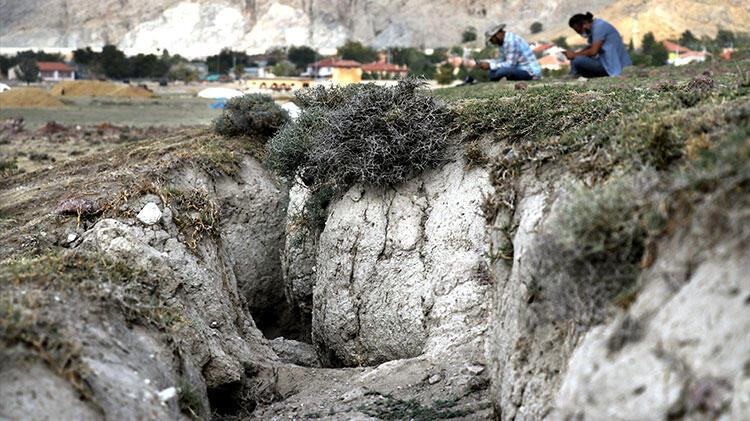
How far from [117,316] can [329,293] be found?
4629mm

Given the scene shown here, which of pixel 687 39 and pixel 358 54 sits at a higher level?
pixel 687 39

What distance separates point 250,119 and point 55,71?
97.9 metres

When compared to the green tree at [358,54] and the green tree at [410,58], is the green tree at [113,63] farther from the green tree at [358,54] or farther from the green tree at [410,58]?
the green tree at [410,58]

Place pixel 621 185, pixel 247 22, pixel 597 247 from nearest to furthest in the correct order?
pixel 597 247 < pixel 621 185 < pixel 247 22

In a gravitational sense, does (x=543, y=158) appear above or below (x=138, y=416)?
above

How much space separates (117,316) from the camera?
709 cm

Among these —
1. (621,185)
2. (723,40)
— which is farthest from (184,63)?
(621,185)

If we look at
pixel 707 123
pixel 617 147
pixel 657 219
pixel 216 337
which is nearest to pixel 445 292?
pixel 216 337

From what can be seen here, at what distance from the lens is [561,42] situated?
102625 mm

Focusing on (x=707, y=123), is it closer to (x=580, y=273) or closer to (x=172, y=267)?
(x=580, y=273)

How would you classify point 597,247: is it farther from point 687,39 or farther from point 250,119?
point 687,39

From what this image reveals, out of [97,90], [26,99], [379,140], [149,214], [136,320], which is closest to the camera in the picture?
[136,320]

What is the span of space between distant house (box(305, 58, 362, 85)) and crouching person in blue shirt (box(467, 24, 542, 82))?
137ft

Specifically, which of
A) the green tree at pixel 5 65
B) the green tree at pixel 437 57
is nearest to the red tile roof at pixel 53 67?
the green tree at pixel 5 65
